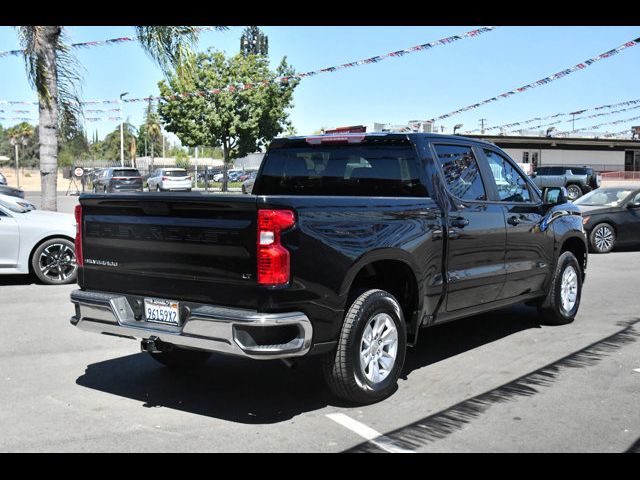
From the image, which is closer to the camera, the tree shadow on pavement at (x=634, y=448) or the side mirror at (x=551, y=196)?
the tree shadow on pavement at (x=634, y=448)

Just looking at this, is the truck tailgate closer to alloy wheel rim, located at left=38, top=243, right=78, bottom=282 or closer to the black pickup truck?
the black pickup truck

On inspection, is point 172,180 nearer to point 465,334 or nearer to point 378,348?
point 465,334

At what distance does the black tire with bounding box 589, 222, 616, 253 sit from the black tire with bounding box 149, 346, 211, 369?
11.3 m

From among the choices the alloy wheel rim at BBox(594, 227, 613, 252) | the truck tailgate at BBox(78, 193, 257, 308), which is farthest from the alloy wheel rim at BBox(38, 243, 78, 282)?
the alloy wheel rim at BBox(594, 227, 613, 252)

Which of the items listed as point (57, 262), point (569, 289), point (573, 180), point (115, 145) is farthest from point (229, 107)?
point (115, 145)

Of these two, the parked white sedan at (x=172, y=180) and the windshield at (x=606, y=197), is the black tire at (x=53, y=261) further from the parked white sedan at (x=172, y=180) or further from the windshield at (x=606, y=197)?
the parked white sedan at (x=172, y=180)

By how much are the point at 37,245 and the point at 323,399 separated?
6.45 metres

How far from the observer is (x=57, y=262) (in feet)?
33.4

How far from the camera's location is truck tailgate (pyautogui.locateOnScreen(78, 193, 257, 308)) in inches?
172

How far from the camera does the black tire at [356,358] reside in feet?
15.6

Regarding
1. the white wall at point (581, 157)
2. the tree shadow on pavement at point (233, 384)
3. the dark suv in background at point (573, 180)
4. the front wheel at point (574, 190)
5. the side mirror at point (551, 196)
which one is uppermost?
the white wall at point (581, 157)

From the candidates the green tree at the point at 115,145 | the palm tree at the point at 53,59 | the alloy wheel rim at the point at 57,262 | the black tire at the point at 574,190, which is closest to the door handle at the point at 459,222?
the alloy wheel rim at the point at 57,262

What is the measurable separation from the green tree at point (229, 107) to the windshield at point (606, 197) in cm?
2541
